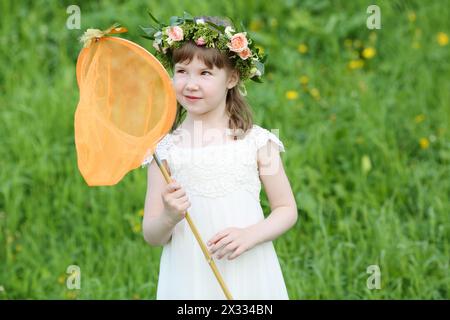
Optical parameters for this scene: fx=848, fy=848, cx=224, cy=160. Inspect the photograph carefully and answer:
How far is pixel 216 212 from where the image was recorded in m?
2.58

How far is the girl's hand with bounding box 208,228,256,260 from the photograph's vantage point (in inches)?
97.4

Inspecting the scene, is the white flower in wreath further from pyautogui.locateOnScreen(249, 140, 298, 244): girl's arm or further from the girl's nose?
pyautogui.locateOnScreen(249, 140, 298, 244): girl's arm

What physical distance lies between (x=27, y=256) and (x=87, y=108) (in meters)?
1.79

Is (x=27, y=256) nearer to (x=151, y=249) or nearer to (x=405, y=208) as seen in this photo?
(x=151, y=249)

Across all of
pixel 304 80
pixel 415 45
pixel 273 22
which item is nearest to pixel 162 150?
pixel 304 80

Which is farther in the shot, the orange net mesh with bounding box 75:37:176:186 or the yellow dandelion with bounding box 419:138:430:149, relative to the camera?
the yellow dandelion with bounding box 419:138:430:149

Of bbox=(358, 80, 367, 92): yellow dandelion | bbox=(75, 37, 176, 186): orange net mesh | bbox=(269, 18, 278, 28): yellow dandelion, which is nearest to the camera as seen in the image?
bbox=(75, 37, 176, 186): orange net mesh

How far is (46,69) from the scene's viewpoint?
5.13 meters

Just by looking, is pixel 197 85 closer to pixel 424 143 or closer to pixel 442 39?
pixel 424 143

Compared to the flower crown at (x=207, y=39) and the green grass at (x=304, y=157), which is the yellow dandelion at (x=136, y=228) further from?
the flower crown at (x=207, y=39)

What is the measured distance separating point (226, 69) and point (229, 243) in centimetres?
53

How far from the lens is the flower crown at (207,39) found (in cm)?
253

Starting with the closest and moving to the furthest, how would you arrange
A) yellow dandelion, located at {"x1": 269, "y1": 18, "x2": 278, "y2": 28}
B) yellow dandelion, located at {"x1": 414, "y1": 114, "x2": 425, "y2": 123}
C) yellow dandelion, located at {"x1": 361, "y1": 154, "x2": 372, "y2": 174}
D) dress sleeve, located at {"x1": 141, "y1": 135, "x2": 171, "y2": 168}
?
dress sleeve, located at {"x1": 141, "y1": 135, "x2": 171, "y2": 168} < yellow dandelion, located at {"x1": 361, "y1": 154, "x2": 372, "y2": 174} < yellow dandelion, located at {"x1": 414, "y1": 114, "x2": 425, "y2": 123} < yellow dandelion, located at {"x1": 269, "y1": 18, "x2": 278, "y2": 28}

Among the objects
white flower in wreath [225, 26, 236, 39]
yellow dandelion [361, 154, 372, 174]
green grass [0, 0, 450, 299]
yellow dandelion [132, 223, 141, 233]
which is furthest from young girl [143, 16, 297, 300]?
yellow dandelion [361, 154, 372, 174]
